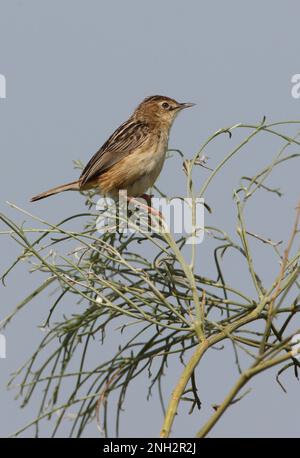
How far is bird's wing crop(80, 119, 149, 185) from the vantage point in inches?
245

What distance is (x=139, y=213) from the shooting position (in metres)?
3.05

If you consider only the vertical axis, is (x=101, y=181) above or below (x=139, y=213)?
above

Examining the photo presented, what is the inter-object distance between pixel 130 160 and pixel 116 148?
193 millimetres

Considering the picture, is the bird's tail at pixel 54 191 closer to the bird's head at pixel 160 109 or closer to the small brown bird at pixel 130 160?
the small brown bird at pixel 130 160

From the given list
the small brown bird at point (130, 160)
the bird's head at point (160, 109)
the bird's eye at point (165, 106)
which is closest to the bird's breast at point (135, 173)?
the small brown bird at point (130, 160)

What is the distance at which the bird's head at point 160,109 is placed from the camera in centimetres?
704

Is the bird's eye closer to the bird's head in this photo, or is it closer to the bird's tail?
the bird's head

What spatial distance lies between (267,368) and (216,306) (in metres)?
0.89

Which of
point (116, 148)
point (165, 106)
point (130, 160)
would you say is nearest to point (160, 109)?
point (165, 106)

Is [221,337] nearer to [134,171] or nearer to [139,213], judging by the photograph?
[139,213]

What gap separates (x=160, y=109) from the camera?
23.5 ft

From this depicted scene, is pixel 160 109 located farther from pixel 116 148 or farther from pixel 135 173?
pixel 135 173

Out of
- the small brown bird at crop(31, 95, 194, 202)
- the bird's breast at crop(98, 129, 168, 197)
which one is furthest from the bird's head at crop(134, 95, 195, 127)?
the bird's breast at crop(98, 129, 168, 197)

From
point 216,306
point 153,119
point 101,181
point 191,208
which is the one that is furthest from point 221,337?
point 153,119
